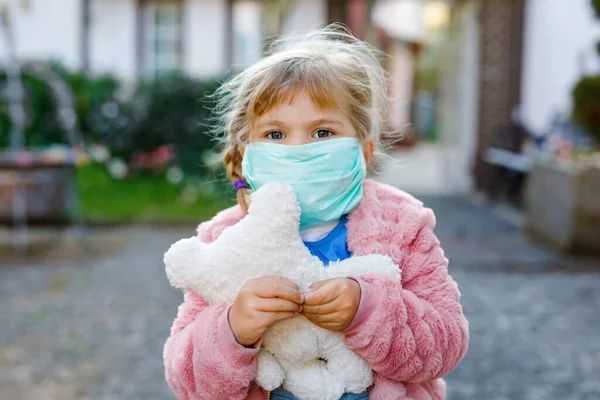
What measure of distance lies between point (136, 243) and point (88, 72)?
224 inches

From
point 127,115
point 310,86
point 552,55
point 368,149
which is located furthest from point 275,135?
point 127,115

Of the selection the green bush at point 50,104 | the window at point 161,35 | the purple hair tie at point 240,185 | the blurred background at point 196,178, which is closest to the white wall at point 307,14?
the blurred background at point 196,178

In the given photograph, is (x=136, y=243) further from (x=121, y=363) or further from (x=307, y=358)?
(x=307, y=358)

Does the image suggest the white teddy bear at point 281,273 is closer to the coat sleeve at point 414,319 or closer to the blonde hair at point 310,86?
the coat sleeve at point 414,319

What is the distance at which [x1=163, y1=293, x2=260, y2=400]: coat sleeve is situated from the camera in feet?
5.15

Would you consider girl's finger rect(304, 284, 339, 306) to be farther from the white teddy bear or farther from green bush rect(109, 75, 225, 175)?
green bush rect(109, 75, 225, 175)

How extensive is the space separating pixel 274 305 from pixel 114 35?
13859mm

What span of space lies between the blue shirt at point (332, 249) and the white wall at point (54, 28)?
44.1 ft

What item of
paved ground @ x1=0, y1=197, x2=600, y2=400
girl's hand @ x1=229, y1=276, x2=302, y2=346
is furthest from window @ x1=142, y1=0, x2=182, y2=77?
girl's hand @ x1=229, y1=276, x2=302, y2=346

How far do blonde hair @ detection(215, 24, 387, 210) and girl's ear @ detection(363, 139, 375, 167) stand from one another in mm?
10

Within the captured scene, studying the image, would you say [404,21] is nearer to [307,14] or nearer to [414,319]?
[307,14]

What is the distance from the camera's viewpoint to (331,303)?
1525mm

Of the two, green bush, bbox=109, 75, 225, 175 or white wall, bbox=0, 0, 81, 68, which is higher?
white wall, bbox=0, 0, 81, 68

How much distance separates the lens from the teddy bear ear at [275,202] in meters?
1.57
